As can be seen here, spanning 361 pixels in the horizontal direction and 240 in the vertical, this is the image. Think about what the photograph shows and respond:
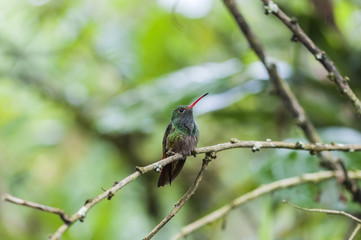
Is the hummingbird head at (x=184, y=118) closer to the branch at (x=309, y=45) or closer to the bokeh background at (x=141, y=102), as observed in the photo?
the branch at (x=309, y=45)

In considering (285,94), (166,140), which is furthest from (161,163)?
(285,94)

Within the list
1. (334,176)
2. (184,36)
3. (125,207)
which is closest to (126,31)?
(184,36)

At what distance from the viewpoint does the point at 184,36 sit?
4020mm

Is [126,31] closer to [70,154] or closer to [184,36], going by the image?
[184,36]

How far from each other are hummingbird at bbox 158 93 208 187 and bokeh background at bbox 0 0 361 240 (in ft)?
2.95

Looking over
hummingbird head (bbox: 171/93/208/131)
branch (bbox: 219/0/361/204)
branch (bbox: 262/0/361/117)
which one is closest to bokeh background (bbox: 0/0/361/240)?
branch (bbox: 219/0/361/204)

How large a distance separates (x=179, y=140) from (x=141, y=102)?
1.56 metres

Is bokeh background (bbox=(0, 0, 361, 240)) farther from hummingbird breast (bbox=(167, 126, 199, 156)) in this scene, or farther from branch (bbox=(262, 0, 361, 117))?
branch (bbox=(262, 0, 361, 117))

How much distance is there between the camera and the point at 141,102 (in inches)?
117

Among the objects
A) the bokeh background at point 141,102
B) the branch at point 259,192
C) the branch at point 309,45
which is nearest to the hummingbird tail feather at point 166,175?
the branch at point 259,192

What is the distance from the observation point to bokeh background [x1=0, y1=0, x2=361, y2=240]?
2.77m

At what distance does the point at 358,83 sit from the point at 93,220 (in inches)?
74.5

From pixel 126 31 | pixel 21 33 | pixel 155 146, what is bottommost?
pixel 155 146

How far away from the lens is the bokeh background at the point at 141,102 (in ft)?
9.09
